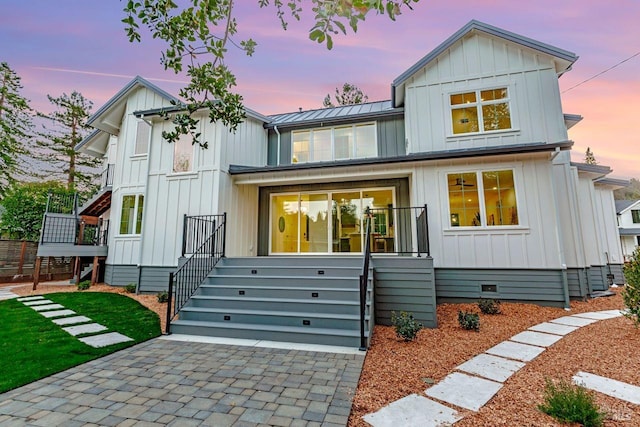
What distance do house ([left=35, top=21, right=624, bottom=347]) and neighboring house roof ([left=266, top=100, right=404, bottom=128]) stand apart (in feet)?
0.28

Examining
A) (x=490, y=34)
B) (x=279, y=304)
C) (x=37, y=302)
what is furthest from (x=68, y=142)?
(x=490, y=34)

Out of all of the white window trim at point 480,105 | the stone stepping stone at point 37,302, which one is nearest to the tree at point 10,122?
the stone stepping stone at point 37,302

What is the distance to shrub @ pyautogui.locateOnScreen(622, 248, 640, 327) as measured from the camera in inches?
179

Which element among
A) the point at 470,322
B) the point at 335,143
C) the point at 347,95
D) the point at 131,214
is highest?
the point at 347,95

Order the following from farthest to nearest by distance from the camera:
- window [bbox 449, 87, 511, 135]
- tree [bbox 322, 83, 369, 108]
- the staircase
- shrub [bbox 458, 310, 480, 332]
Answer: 1. tree [bbox 322, 83, 369, 108]
2. window [bbox 449, 87, 511, 135]
3. shrub [bbox 458, 310, 480, 332]
4. the staircase

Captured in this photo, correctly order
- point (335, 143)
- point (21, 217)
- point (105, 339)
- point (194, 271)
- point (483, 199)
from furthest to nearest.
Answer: point (21, 217), point (335, 143), point (483, 199), point (194, 271), point (105, 339)

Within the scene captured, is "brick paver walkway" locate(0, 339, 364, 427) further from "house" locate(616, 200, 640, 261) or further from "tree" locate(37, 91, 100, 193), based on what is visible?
"house" locate(616, 200, 640, 261)

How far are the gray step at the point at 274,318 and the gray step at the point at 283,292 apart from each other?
0.46 meters

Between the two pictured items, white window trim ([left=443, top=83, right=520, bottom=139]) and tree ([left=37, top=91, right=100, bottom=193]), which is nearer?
white window trim ([left=443, top=83, right=520, bottom=139])

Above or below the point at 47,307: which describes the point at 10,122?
above

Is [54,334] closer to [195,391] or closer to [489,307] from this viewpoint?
[195,391]

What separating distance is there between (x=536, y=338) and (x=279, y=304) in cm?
443

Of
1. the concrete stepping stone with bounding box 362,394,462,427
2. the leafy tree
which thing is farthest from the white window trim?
the leafy tree

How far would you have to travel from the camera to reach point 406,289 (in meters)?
5.91
